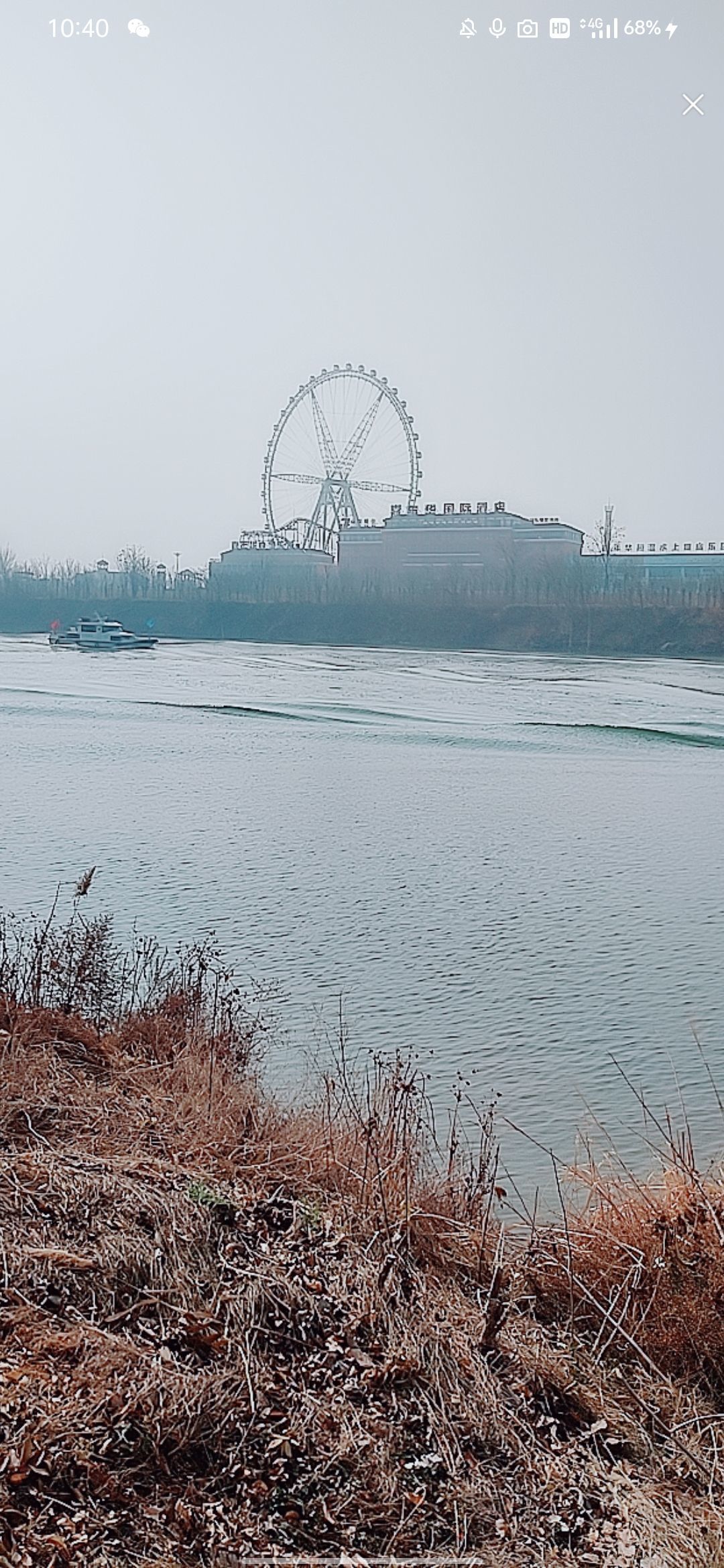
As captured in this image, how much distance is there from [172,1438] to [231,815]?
4.23 metres

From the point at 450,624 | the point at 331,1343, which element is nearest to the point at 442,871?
the point at 331,1343

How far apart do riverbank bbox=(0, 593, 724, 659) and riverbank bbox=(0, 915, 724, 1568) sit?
44.5 ft

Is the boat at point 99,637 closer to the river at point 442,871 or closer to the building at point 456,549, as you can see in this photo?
the building at point 456,549

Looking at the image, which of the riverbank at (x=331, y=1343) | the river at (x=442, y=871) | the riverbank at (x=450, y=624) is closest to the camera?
the riverbank at (x=331, y=1343)

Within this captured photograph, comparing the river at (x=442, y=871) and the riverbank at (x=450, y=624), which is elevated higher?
the riverbank at (x=450, y=624)

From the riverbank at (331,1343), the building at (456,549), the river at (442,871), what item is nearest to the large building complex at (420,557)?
the building at (456,549)

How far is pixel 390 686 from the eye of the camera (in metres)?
11.8

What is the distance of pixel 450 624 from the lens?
1570 centimetres

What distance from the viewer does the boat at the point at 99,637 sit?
15.8 metres

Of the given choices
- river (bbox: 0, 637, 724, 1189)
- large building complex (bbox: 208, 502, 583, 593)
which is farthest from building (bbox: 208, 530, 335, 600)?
river (bbox: 0, 637, 724, 1189)

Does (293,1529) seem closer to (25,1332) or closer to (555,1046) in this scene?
(25,1332)

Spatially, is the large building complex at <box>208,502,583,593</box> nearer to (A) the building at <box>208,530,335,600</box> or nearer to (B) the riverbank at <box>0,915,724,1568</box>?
(A) the building at <box>208,530,335,600</box>

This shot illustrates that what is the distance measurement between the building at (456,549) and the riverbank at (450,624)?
1.44 feet

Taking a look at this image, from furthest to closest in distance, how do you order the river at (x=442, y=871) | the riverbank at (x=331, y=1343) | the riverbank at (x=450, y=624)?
the riverbank at (x=450, y=624)
the river at (x=442, y=871)
the riverbank at (x=331, y=1343)
